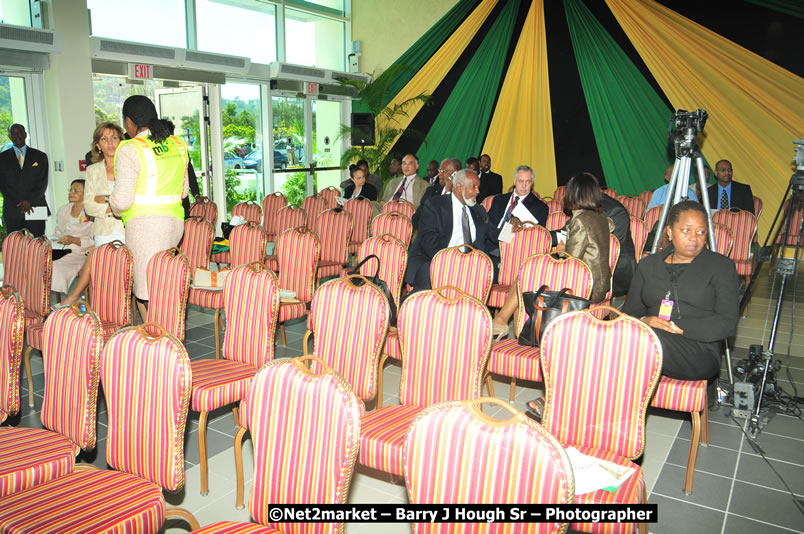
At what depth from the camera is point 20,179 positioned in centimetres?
737

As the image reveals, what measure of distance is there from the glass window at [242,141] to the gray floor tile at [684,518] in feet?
30.2

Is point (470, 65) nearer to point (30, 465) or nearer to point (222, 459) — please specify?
point (222, 459)

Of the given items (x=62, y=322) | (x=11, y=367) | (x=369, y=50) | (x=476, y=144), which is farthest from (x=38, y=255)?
(x=369, y=50)

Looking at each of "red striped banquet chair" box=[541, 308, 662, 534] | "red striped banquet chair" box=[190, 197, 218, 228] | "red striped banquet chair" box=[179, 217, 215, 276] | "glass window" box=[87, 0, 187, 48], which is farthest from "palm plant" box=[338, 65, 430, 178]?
"red striped banquet chair" box=[541, 308, 662, 534]

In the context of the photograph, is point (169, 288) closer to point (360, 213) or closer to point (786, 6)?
point (360, 213)

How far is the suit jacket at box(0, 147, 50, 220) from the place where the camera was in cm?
733

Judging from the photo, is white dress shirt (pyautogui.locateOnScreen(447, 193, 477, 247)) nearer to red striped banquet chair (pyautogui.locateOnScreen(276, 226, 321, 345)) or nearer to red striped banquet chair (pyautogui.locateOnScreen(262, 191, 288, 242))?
red striped banquet chair (pyautogui.locateOnScreen(276, 226, 321, 345))

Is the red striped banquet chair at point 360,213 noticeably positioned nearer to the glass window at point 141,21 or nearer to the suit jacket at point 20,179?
the suit jacket at point 20,179

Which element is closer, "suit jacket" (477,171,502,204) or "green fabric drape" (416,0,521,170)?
"suit jacket" (477,171,502,204)

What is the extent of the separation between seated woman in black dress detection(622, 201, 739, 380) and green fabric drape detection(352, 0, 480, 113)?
9547 millimetres

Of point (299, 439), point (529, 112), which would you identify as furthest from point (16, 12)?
point (299, 439)

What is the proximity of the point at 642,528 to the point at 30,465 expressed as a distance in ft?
7.54

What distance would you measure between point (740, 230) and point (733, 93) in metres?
3.99

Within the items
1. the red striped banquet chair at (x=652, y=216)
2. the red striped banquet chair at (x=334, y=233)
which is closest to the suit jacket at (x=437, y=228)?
the red striped banquet chair at (x=334, y=233)
